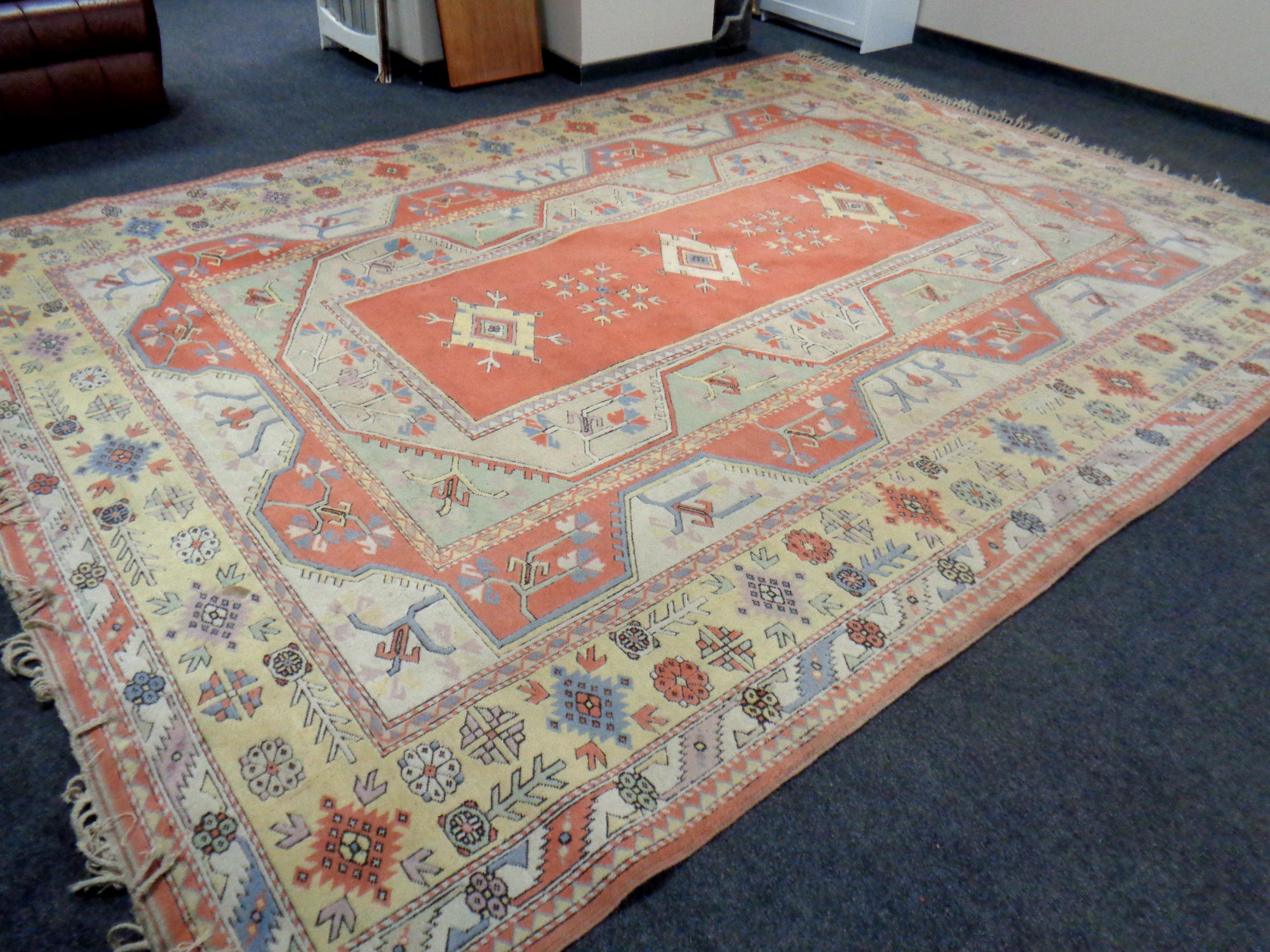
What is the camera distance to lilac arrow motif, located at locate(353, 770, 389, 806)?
4.40ft

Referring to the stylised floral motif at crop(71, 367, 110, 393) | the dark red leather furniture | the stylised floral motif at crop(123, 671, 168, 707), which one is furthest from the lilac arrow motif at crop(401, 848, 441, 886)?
the dark red leather furniture

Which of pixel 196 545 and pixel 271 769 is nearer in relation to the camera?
pixel 271 769

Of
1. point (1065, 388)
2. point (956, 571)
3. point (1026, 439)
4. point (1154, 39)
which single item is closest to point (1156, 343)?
point (1065, 388)

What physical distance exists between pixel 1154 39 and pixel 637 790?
14.3 ft

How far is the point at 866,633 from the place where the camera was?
1649 mm

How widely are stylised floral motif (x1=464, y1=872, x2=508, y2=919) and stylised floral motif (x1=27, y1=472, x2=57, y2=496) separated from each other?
128cm

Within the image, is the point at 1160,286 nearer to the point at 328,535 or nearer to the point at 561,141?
the point at 561,141

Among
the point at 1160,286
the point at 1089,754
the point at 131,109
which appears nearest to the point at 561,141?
the point at 131,109

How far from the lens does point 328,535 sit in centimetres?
178

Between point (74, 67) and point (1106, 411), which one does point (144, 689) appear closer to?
point (1106, 411)

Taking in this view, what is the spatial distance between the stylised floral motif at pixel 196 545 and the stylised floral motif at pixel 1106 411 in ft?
6.81

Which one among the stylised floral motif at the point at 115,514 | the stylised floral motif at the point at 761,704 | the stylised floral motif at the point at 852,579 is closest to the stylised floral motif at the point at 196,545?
the stylised floral motif at the point at 115,514

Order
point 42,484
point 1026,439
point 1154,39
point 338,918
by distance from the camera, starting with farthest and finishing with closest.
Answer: point 1154,39 → point 1026,439 → point 42,484 → point 338,918

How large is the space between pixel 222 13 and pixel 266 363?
3447 millimetres
